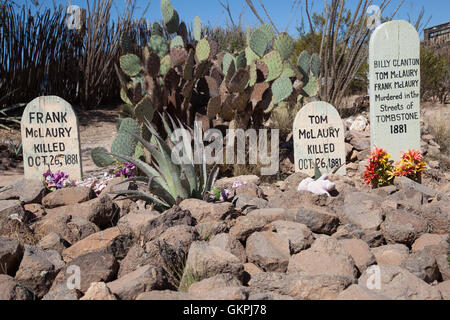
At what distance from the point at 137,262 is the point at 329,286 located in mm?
843

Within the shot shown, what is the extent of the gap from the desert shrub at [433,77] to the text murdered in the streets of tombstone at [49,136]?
7799 millimetres

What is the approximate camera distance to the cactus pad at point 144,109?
3.95 metres

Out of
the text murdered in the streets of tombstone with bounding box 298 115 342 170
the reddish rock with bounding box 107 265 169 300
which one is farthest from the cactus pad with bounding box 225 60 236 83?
the reddish rock with bounding box 107 265 169 300

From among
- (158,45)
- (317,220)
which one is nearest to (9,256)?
(317,220)

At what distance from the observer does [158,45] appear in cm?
468

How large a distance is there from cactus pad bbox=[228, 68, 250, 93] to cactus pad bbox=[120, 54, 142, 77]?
1.09 metres

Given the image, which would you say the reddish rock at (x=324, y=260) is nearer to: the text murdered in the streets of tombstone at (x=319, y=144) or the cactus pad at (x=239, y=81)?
the text murdered in the streets of tombstone at (x=319, y=144)

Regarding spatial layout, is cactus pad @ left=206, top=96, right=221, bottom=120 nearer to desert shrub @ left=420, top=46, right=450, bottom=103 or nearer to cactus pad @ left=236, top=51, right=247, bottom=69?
cactus pad @ left=236, top=51, right=247, bottom=69

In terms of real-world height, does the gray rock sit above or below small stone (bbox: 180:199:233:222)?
below

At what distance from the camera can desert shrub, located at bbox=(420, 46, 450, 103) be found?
9.19 metres

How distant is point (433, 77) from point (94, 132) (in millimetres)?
6961

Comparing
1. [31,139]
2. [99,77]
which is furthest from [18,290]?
[99,77]

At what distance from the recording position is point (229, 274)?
1730 millimetres

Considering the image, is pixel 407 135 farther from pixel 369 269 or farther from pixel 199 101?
pixel 369 269
